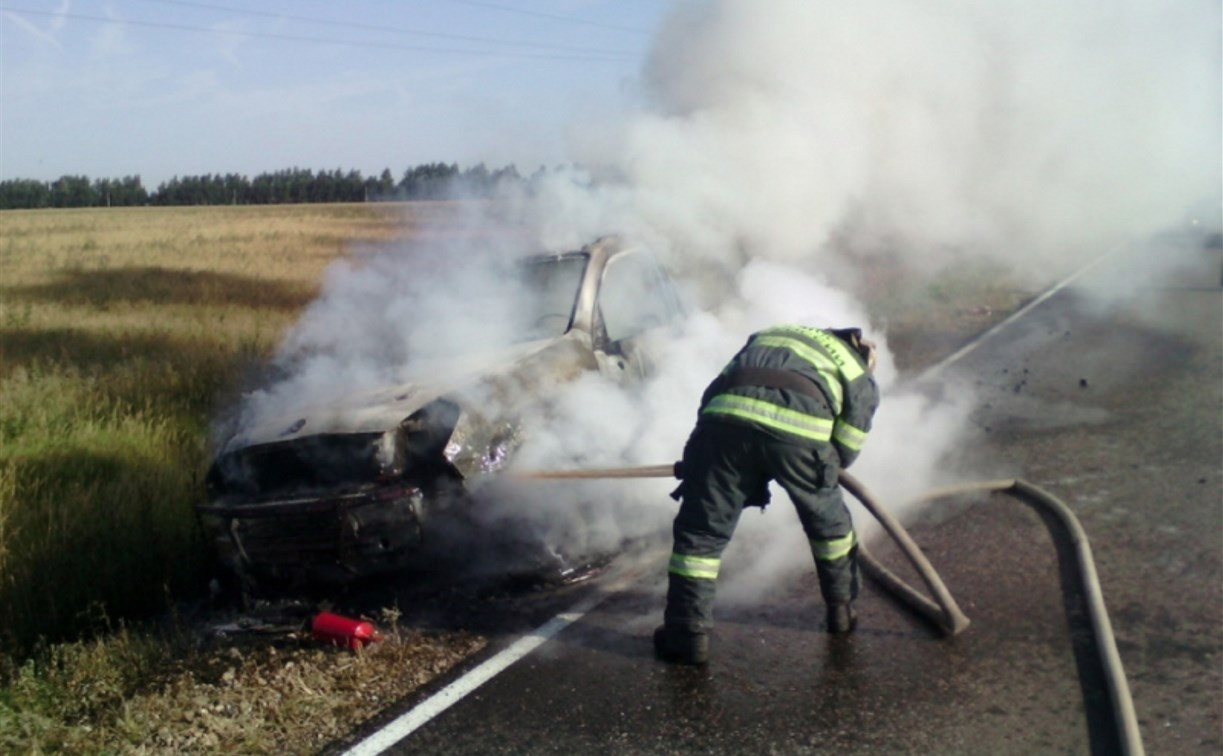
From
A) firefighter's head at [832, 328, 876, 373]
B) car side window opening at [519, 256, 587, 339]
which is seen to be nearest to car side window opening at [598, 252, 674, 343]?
car side window opening at [519, 256, 587, 339]

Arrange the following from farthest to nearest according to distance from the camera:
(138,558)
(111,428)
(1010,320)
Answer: (1010,320), (111,428), (138,558)

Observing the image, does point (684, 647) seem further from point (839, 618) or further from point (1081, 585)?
point (1081, 585)

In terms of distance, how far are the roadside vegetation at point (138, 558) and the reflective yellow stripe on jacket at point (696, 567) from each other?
0.98m

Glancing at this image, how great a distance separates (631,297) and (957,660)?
131 inches

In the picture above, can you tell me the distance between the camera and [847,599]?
4703 mm

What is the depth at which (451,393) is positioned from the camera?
17.8 feet

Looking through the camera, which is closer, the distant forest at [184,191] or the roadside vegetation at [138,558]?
the roadside vegetation at [138,558]

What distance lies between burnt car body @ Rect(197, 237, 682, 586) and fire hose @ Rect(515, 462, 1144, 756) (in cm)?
38

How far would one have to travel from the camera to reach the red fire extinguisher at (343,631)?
4766 millimetres

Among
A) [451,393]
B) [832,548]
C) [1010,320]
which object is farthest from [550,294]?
[1010,320]

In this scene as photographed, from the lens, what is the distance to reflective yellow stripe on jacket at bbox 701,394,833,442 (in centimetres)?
438

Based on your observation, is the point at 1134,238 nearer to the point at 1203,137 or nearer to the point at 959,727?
the point at 1203,137

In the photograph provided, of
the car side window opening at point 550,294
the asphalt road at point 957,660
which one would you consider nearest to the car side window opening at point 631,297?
the car side window opening at point 550,294

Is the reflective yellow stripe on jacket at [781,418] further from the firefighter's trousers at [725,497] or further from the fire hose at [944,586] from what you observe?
the fire hose at [944,586]
